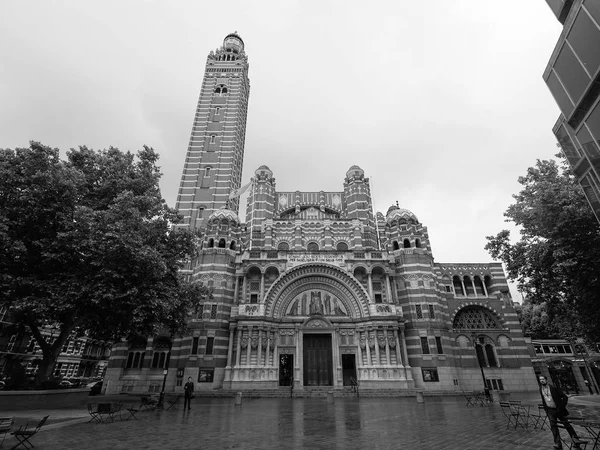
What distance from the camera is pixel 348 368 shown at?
29469mm

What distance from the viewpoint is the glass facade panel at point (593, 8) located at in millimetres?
10416

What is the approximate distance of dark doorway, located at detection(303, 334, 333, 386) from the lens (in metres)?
28.9

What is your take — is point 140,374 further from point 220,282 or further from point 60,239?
point 60,239

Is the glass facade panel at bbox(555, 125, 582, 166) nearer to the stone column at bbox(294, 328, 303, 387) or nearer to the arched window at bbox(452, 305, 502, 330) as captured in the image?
the arched window at bbox(452, 305, 502, 330)

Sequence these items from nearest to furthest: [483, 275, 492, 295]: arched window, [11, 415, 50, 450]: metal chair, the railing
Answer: [11, 415, 50, 450]: metal chair < the railing < [483, 275, 492, 295]: arched window

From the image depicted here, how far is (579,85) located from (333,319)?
24544 millimetres

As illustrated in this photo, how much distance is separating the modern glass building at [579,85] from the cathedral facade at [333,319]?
19788mm

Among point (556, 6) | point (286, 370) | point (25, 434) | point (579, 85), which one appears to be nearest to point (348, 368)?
point (286, 370)

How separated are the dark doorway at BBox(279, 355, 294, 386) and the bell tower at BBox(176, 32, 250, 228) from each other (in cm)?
2192

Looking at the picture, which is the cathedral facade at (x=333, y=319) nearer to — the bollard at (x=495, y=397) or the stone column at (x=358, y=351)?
the stone column at (x=358, y=351)

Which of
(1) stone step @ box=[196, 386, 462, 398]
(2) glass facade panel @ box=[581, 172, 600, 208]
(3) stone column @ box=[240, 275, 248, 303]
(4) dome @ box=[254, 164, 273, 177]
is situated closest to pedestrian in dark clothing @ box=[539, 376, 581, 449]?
(2) glass facade panel @ box=[581, 172, 600, 208]

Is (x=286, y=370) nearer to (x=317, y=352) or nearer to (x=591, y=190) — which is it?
(x=317, y=352)

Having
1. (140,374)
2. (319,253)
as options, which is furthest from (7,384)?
(319,253)

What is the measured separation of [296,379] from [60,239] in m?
21.1
